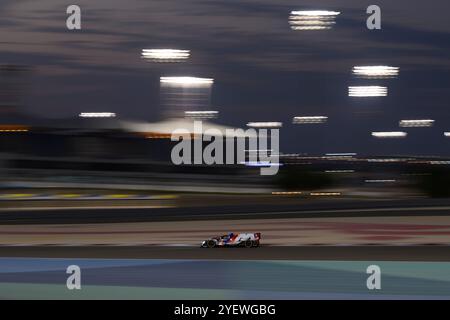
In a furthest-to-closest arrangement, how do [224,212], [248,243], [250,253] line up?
1. [224,212]
2. [248,243]
3. [250,253]

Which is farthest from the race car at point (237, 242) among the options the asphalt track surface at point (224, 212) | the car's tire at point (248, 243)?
the asphalt track surface at point (224, 212)

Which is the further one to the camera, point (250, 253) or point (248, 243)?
point (248, 243)

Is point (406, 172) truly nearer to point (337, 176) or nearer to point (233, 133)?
point (337, 176)

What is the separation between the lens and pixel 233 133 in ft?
58.7

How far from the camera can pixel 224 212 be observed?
1853 cm

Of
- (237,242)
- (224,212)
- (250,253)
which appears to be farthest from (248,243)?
(224,212)

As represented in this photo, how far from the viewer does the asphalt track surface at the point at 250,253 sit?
10.0 metres

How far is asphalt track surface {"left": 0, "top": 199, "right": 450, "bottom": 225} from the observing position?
17.1 meters

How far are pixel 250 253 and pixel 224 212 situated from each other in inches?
316

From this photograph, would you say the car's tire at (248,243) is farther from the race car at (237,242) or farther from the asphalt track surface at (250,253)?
the asphalt track surface at (250,253)

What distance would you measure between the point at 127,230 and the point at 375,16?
20.2ft

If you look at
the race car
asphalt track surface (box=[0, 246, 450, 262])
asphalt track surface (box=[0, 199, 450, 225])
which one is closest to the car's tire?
the race car

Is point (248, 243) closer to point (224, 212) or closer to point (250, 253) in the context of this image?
point (250, 253)
